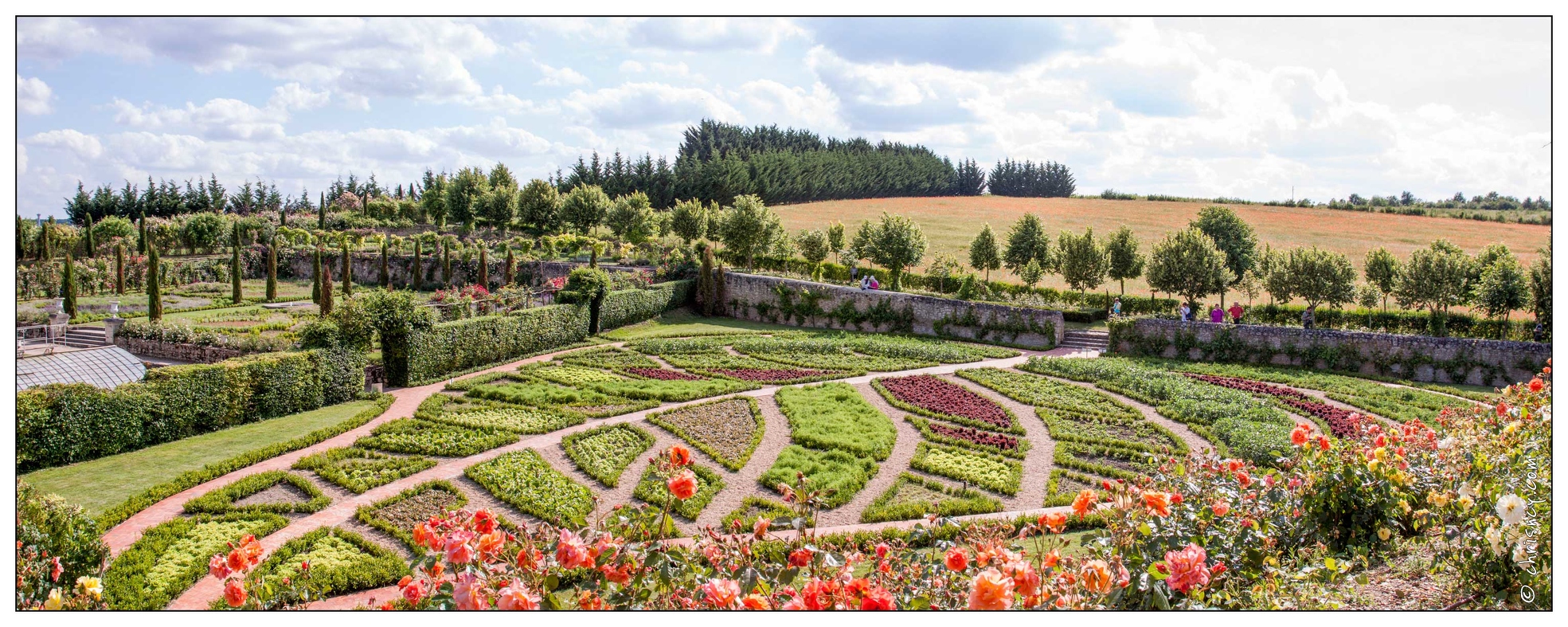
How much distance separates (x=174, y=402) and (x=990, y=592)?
1658 cm

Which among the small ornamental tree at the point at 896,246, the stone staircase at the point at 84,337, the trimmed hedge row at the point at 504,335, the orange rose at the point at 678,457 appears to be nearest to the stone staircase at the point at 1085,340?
the small ornamental tree at the point at 896,246


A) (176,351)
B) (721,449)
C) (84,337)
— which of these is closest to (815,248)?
(176,351)

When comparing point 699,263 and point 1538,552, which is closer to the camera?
point 1538,552

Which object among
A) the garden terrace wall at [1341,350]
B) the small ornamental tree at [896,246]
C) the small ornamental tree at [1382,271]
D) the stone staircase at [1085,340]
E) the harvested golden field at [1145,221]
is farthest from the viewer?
the harvested golden field at [1145,221]

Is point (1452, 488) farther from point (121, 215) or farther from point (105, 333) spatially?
point (121, 215)

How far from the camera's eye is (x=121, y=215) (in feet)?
224

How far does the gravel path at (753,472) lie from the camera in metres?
12.4

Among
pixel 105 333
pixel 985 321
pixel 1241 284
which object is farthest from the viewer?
pixel 1241 284

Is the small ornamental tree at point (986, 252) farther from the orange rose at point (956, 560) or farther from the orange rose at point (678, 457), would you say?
the orange rose at point (678, 457)

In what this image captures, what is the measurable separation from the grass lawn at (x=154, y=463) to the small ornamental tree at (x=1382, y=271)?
102 ft

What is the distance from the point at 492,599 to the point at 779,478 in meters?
8.66

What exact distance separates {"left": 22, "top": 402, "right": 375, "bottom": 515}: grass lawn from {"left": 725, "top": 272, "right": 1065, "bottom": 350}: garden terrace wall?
18.4 metres

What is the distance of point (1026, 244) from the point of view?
38.8 metres

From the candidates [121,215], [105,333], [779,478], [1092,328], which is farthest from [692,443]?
Answer: [121,215]
